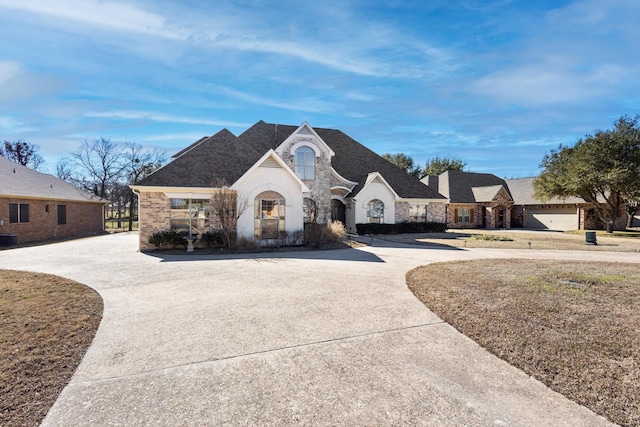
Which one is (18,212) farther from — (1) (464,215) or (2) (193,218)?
(1) (464,215)

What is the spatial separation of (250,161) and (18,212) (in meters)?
14.4

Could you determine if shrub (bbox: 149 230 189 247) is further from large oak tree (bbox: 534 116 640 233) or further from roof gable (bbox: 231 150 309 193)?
large oak tree (bbox: 534 116 640 233)

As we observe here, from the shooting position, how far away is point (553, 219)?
3350 centimetres

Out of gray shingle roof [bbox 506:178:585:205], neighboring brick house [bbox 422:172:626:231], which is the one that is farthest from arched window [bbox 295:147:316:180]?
gray shingle roof [bbox 506:178:585:205]

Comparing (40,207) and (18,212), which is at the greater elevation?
(40,207)

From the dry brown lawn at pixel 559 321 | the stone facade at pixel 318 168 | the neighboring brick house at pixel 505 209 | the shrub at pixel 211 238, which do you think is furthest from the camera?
the neighboring brick house at pixel 505 209

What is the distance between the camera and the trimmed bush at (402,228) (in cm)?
2356

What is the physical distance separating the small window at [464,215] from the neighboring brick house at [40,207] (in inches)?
1346

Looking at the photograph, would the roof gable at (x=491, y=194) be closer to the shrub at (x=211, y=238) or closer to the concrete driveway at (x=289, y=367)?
the shrub at (x=211, y=238)

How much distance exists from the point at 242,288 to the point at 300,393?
4682mm

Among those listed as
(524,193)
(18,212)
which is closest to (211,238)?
(18,212)

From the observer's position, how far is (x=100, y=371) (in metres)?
3.89

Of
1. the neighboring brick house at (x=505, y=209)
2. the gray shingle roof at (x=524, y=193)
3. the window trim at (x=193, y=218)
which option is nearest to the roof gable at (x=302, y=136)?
the window trim at (x=193, y=218)

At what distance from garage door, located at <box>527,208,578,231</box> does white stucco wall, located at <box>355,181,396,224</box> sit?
811 inches
